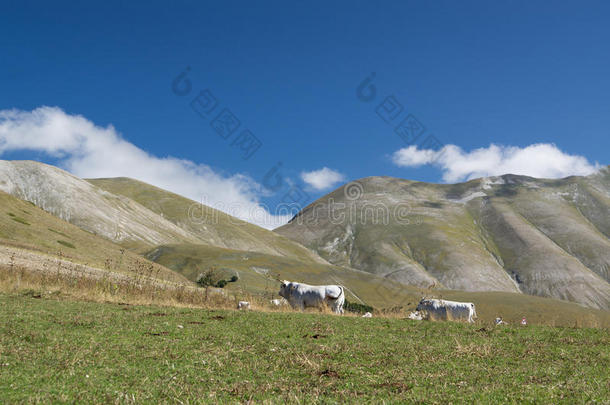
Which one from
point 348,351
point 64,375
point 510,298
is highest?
point 510,298

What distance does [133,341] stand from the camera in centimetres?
937

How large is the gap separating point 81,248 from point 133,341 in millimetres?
61157

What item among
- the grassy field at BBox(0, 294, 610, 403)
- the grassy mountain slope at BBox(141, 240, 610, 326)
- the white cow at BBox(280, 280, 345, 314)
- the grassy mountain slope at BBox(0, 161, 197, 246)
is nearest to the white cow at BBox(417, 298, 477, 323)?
the white cow at BBox(280, 280, 345, 314)

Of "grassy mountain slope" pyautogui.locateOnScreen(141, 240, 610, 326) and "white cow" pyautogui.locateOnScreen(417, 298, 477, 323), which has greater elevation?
"grassy mountain slope" pyautogui.locateOnScreen(141, 240, 610, 326)

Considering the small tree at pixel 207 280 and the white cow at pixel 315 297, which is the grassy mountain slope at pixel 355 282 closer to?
the small tree at pixel 207 280

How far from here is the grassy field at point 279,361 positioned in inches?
249

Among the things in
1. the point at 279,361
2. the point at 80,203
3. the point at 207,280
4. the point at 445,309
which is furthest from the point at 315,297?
the point at 80,203

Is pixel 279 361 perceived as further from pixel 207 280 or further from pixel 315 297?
pixel 207 280

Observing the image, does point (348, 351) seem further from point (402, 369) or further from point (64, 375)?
point (64, 375)

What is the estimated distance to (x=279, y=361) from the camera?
26.9 ft

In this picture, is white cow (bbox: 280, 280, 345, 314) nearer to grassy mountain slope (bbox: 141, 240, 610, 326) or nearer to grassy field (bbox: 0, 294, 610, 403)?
grassy field (bbox: 0, 294, 610, 403)

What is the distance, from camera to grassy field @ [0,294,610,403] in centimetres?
632

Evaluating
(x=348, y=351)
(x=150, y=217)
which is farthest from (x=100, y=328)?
(x=150, y=217)

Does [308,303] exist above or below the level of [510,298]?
below
